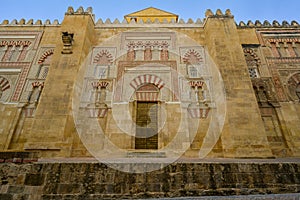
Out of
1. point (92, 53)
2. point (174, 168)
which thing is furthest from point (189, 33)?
point (174, 168)

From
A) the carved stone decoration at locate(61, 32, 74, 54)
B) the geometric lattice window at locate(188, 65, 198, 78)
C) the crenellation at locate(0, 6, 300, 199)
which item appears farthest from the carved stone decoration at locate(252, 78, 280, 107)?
the carved stone decoration at locate(61, 32, 74, 54)

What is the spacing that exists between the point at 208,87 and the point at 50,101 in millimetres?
4104

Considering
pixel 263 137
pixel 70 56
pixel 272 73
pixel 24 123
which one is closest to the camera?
pixel 263 137

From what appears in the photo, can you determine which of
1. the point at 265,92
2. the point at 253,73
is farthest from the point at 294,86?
the point at 253,73

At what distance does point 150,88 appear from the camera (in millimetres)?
5578

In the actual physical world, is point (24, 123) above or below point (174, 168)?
above

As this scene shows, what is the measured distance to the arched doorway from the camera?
16.0 feet

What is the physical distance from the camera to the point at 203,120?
16.7 feet

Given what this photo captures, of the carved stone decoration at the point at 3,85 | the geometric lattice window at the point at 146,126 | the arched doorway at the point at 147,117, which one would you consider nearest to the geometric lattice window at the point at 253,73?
the arched doorway at the point at 147,117

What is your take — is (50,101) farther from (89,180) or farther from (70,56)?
(89,180)

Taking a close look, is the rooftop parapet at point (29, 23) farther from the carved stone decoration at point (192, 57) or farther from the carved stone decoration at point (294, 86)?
the carved stone decoration at point (294, 86)

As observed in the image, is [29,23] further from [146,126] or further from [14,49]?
[146,126]

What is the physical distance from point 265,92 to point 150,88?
10.6 feet

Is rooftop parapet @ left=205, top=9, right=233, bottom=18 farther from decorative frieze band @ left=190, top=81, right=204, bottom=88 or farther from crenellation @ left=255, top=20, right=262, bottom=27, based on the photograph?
decorative frieze band @ left=190, top=81, right=204, bottom=88
